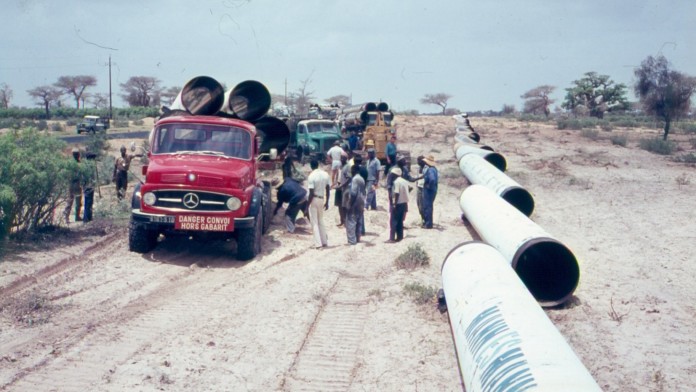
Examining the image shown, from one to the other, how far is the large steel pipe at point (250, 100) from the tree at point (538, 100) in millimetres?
73259

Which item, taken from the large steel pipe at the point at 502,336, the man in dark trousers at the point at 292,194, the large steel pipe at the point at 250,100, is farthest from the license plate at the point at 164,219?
the large steel pipe at the point at 502,336

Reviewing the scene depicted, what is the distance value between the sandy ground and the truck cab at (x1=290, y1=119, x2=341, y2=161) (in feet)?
38.7

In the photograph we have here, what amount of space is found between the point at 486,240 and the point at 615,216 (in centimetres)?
710

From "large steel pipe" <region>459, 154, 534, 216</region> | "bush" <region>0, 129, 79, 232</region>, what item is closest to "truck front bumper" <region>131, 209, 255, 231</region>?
"bush" <region>0, 129, 79, 232</region>

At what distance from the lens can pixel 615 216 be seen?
16.2m

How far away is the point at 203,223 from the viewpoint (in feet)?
34.9

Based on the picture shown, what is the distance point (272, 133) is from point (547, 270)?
7.80 metres

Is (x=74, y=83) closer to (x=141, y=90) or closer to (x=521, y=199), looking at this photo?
(x=141, y=90)

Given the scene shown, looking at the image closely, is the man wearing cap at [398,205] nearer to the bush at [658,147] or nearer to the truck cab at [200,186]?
the truck cab at [200,186]

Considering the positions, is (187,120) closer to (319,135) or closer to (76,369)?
(76,369)

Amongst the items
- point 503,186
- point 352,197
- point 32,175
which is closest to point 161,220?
point 32,175

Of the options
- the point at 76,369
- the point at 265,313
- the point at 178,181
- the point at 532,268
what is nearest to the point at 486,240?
the point at 532,268

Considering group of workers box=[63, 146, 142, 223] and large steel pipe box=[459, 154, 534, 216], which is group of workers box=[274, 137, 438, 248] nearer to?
large steel pipe box=[459, 154, 534, 216]

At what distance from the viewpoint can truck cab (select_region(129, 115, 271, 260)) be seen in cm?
1066
